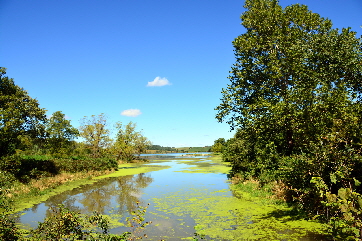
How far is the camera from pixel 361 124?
8.50 meters

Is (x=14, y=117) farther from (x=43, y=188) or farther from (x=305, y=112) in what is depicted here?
(x=305, y=112)

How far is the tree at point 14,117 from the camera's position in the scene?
17.6 metres

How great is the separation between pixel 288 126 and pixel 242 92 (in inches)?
423

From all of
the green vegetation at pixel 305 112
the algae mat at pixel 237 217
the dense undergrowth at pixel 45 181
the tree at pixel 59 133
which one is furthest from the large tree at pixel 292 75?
the tree at pixel 59 133

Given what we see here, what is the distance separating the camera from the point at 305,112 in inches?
391

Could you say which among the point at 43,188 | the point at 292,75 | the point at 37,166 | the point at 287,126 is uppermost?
the point at 292,75

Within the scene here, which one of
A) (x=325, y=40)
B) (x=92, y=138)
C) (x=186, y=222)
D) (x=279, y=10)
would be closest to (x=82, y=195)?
(x=186, y=222)

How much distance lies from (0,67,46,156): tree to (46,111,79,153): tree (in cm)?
458

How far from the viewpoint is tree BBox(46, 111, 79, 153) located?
37.2 meters

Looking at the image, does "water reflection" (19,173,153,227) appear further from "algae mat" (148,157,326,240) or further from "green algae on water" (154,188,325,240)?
"green algae on water" (154,188,325,240)

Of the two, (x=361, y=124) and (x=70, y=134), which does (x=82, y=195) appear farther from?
(x=70, y=134)

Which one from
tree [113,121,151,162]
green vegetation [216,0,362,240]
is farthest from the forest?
tree [113,121,151,162]

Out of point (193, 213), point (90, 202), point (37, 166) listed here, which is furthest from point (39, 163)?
point (193, 213)

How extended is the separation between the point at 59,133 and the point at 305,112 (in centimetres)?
4925
